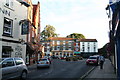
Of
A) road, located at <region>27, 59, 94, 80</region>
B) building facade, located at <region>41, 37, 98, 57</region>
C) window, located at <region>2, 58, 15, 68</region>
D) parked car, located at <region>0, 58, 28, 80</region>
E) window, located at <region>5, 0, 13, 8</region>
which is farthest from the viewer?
building facade, located at <region>41, 37, 98, 57</region>

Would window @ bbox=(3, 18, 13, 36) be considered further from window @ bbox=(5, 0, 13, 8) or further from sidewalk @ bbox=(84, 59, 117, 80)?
sidewalk @ bbox=(84, 59, 117, 80)

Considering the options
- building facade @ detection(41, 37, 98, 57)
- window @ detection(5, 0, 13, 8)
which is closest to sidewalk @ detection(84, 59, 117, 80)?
window @ detection(5, 0, 13, 8)

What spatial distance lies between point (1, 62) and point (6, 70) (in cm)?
55

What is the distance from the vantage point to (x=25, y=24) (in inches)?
827

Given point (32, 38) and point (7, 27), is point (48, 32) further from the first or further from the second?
point (7, 27)

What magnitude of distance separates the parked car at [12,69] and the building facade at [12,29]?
6915mm

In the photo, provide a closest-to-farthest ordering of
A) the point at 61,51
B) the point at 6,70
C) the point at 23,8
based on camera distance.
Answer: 1. the point at 6,70
2. the point at 23,8
3. the point at 61,51

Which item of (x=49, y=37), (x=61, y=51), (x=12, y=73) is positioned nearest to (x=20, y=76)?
(x=12, y=73)

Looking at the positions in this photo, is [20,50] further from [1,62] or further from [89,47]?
[89,47]

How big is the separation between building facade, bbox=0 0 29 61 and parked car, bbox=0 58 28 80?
692 cm

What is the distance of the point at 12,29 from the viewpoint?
19906mm

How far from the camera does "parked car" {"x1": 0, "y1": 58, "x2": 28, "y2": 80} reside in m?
9.69

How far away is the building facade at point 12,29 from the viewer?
1798 cm

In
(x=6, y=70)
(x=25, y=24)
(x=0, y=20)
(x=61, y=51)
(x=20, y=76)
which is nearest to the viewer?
(x=6, y=70)
